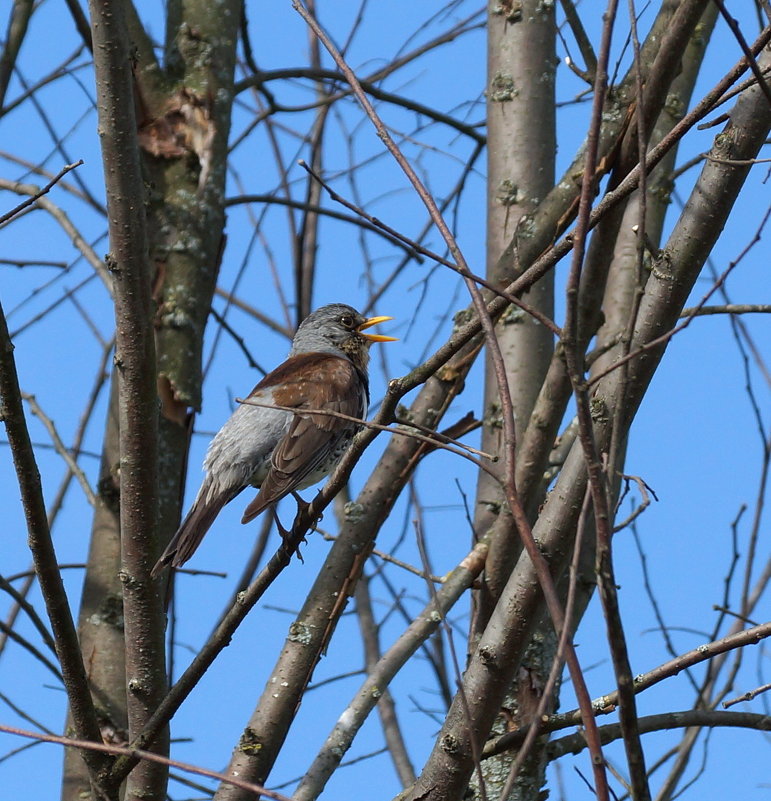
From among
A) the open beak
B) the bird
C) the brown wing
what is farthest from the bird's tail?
the open beak

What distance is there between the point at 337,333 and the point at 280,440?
1.53 metres

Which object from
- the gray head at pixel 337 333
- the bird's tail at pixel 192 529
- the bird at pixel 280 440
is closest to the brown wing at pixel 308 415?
the bird at pixel 280 440

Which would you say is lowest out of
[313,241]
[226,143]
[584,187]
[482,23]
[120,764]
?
[120,764]

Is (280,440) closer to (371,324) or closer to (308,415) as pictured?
(308,415)

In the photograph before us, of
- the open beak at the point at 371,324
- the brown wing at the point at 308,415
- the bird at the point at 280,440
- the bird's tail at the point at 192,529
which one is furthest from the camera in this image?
the open beak at the point at 371,324

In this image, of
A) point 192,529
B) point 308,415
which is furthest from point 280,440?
point 192,529

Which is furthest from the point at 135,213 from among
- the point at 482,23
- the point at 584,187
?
the point at 482,23

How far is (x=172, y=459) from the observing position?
13.8ft

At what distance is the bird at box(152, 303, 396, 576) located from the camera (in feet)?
13.0

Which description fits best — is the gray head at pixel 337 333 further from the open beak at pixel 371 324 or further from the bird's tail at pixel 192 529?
the bird's tail at pixel 192 529

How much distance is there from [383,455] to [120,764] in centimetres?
161

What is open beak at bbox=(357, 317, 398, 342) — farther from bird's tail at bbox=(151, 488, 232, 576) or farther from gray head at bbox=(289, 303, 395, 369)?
bird's tail at bbox=(151, 488, 232, 576)

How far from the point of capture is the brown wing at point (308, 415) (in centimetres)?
410

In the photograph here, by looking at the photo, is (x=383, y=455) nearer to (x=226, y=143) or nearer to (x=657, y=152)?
(x=226, y=143)
